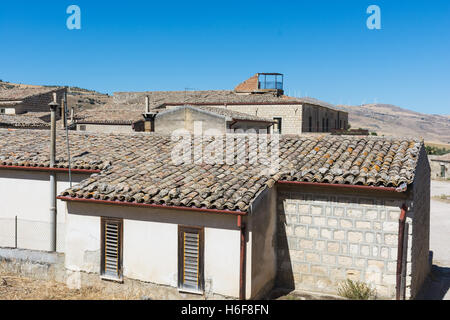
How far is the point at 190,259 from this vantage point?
420 inches

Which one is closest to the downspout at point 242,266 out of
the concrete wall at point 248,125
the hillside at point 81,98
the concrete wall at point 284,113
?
the concrete wall at point 248,125

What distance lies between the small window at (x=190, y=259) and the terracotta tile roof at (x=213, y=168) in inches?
29.8

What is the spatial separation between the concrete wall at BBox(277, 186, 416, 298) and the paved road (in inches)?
74.9

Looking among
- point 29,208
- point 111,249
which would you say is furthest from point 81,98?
point 111,249

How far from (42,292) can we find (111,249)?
1.98 m

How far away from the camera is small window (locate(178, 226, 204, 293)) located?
10.6m

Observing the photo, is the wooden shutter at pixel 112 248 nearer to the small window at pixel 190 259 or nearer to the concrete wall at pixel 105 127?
the small window at pixel 190 259

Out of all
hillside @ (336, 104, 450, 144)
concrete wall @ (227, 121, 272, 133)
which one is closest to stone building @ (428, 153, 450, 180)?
concrete wall @ (227, 121, 272, 133)

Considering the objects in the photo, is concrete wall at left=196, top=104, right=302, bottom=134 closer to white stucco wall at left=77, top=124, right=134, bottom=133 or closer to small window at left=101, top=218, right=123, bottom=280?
white stucco wall at left=77, top=124, right=134, bottom=133

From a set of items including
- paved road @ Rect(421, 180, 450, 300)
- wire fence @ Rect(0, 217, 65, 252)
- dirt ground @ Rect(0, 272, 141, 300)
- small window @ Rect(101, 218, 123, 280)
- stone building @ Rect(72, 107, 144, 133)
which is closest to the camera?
dirt ground @ Rect(0, 272, 141, 300)

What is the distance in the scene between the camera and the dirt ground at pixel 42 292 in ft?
36.2
